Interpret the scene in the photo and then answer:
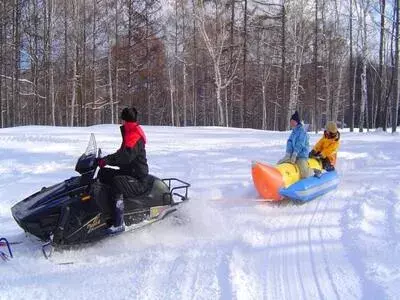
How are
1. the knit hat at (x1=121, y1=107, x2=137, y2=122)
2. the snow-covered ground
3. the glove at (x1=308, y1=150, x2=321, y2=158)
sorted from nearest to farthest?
the snow-covered ground < the knit hat at (x1=121, y1=107, x2=137, y2=122) < the glove at (x1=308, y1=150, x2=321, y2=158)

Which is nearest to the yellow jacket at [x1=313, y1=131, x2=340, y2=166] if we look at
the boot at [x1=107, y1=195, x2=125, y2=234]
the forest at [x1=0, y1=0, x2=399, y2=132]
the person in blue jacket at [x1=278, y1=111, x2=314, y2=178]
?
the person in blue jacket at [x1=278, y1=111, x2=314, y2=178]

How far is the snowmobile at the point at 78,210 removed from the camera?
5.45 metres

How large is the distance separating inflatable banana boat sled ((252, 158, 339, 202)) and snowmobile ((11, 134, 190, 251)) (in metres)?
2.40

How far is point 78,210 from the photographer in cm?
562

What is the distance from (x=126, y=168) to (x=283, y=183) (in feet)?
9.99

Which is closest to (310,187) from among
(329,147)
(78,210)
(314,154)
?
(314,154)

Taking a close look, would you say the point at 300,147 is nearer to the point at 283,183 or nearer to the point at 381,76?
the point at 283,183

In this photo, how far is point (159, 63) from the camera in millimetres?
41188

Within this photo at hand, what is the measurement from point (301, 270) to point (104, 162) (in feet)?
8.27

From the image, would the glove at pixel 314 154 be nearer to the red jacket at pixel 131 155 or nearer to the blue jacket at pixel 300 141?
the blue jacket at pixel 300 141

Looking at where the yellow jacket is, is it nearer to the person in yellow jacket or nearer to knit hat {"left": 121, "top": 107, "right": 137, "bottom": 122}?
the person in yellow jacket

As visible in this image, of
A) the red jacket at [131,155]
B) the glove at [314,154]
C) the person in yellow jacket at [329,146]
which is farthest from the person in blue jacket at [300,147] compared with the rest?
the red jacket at [131,155]

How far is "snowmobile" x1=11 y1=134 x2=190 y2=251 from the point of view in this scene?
545 centimetres

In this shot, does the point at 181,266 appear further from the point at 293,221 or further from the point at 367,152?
the point at 367,152
